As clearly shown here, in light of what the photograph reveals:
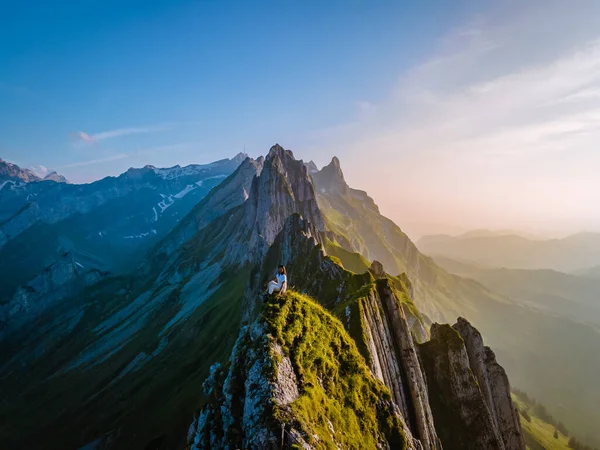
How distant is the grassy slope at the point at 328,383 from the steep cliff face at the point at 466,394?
67.5 ft

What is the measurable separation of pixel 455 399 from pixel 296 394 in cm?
3206

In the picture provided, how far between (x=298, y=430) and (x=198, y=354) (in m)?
113

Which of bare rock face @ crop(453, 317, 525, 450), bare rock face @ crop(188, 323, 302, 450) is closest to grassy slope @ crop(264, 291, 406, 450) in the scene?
bare rock face @ crop(188, 323, 302, 450)

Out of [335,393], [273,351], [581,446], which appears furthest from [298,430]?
[581,446]

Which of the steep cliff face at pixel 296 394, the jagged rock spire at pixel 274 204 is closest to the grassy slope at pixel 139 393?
the jagged rock spire at pixel 274 204

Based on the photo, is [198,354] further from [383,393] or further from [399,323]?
[383,393]

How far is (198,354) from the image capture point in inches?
4705

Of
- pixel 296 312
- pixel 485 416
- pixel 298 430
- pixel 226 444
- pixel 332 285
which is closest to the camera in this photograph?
pixel 298 430

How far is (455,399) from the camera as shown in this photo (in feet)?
140

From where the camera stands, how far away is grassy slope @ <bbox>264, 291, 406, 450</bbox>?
20453mm

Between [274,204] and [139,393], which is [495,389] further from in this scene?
[274,204]

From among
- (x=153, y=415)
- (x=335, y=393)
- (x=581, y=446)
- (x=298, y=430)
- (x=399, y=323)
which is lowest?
(x=581, y=446)

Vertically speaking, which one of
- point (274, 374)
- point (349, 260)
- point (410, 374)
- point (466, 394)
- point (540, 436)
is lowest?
point (540, 436)

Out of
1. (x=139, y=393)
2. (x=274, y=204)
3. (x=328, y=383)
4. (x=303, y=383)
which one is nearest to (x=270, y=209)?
(x=274, y=204)
